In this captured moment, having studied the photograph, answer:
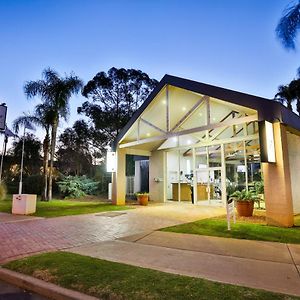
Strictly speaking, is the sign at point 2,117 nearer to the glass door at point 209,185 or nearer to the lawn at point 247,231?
the lawn at point 247,231

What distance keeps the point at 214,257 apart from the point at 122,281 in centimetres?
209

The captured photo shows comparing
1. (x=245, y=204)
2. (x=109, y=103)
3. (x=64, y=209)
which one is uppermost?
(x=109, y=103)

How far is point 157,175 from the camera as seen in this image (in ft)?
58.7

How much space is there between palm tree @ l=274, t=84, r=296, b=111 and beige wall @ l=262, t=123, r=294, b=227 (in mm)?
24832

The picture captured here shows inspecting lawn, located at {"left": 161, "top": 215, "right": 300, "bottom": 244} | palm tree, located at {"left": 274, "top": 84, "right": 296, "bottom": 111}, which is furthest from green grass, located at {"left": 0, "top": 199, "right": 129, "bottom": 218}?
palm tree, located at {"left": 274, "top": 84, "right": 296, "bottom": 111}

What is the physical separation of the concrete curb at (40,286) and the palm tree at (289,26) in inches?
547

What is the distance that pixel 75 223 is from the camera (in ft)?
28.8

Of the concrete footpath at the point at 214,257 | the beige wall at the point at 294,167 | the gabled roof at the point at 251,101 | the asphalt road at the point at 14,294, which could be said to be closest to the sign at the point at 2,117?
the concrete footpath at the point at 214,257

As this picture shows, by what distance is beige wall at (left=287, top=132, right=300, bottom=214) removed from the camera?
10.7 m

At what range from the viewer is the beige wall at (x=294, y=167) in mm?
10664

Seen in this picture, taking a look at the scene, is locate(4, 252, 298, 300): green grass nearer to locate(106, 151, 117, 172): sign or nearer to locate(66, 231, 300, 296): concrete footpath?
locate(66, 231, 300, 296): concrete footpath

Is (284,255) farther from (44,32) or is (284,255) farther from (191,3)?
(44,32)

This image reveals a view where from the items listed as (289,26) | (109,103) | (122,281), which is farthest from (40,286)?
(109,103)

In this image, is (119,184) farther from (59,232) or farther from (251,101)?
(251,101)
